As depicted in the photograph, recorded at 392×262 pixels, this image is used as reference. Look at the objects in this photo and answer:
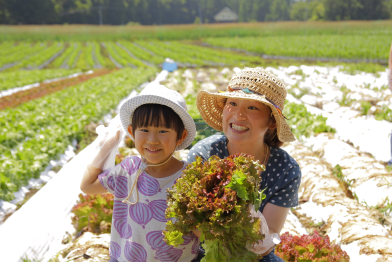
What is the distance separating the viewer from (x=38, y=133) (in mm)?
5734

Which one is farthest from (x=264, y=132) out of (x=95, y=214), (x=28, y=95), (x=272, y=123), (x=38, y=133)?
(x=28, y=95)

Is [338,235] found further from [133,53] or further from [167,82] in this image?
[133,53]

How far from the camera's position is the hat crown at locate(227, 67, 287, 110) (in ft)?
5.93

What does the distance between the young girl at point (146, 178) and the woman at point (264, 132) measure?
0.87 ft

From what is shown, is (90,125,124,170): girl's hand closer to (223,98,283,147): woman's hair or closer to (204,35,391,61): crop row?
(223,98,283,147): woman's hair

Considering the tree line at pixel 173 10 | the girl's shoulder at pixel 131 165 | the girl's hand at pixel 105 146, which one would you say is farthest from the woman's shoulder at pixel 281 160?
the tree line at pixel 173 10

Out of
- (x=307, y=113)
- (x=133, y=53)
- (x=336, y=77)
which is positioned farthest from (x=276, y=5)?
(x=307, y=113)

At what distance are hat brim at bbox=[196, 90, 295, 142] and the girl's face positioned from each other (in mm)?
420

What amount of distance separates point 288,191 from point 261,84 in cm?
62

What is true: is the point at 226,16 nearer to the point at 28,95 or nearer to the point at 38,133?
the point at 28,95

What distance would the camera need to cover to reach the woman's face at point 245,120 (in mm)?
1776

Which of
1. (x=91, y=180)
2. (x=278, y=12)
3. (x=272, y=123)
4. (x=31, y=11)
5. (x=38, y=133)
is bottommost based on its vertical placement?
(x=38, y=133)

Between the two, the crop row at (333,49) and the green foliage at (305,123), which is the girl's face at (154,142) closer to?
the green foliage at (305,123)

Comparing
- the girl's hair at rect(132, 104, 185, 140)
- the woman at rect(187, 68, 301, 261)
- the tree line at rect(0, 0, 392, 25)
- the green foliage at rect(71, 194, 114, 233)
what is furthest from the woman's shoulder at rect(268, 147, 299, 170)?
the tree line at rect(0, 0, 392, 25)
